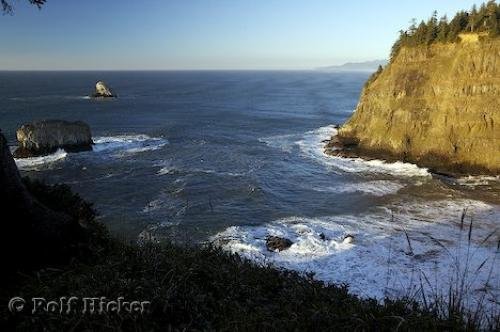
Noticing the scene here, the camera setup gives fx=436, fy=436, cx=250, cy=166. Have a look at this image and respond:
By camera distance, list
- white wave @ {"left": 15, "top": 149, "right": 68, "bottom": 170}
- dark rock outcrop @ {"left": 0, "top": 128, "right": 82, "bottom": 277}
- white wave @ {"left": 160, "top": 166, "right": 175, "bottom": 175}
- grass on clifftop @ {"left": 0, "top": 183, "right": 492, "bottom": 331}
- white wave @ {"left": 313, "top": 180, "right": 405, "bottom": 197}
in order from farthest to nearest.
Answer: white wave @ {"left": 15, "top": 149, "right": 68, "bottom": 170} → white wave @ {"left": 160, "top": 166, "right": 175, "bottom": 175} → white wave @ {"left": 313, "top": 180, "right": 405, "bottom": 197} → dark rock outcrop @ {"left": 0, "top": 128, "right": 82, "bottom": 277} → grass on clifftop @ {"left": 0, "top": 183, "right": 492, "bottom": 331}

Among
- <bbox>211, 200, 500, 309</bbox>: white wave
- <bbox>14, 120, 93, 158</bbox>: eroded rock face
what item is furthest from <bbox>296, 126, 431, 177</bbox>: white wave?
<bbox>14, 120, 93, 158</bbox>: eroded rock face

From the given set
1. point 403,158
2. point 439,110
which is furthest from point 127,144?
point 439,110

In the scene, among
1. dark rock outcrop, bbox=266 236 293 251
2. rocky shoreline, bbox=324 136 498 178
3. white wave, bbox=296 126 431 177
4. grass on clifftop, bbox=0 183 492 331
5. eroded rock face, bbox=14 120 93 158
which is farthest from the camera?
eroded rock face, bbox=14 120 93 158

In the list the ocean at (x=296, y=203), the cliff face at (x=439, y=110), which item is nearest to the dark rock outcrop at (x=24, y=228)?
the ocean at (x=296, y=203)

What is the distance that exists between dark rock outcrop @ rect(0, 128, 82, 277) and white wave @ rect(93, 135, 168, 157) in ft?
132

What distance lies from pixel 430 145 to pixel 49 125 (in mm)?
40351

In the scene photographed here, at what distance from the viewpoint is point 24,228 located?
913 cm

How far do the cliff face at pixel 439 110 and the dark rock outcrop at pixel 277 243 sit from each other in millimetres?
21837

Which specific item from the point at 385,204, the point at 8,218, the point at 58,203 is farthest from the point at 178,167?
the point at 8,218

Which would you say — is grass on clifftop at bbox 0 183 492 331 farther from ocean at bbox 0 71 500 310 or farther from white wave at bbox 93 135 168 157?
white wave at bbox 93 135 168 157

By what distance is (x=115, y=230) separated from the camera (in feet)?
87.1

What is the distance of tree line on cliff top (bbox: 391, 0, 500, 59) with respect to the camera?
40156 millimetres

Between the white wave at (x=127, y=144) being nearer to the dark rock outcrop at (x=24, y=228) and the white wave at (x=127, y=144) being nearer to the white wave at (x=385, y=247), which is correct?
the white wave at (x=385, y=247)

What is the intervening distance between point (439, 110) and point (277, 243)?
26.3 meters
